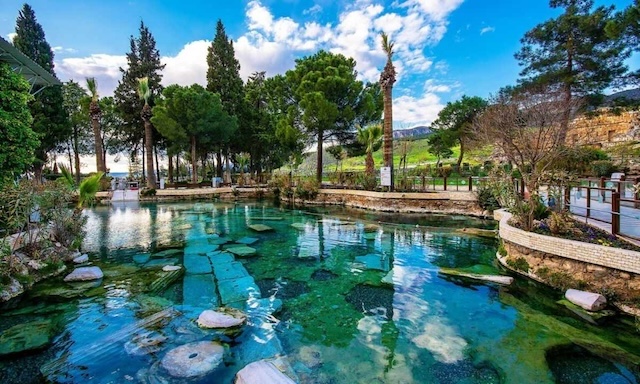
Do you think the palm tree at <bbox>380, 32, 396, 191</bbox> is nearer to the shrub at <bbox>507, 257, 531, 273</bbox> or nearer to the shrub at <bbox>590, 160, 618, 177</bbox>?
the shrub at <bbox>507, 257, 531, 273</bbox>

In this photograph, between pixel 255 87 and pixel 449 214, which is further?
pixel 255 87

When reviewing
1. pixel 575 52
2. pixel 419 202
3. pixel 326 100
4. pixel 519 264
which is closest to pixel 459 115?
pixel 575 52

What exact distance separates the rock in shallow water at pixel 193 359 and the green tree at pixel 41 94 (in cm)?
2780

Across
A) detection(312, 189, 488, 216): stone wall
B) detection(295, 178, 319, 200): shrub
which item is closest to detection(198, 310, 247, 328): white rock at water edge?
detection(312, 189, 488, 216): stone wall

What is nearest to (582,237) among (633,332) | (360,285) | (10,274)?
(633,332)

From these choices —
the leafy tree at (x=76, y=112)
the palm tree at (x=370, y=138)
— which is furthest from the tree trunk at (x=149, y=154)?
the palm tree at (x=370, y=138)

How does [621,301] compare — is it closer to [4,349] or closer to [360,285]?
[360,285]

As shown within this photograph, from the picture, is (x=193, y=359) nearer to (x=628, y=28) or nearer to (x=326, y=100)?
(x=326, y=100)

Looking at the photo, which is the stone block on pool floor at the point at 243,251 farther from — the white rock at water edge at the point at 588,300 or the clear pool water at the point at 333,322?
the white rock at water edge at the point at 588,300

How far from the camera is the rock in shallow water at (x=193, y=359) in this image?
11.8 feet

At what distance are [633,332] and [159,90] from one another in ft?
109

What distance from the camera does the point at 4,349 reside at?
405cm

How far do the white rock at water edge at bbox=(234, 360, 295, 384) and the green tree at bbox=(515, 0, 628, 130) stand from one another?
20.5m

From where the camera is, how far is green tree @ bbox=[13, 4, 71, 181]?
2448cm
